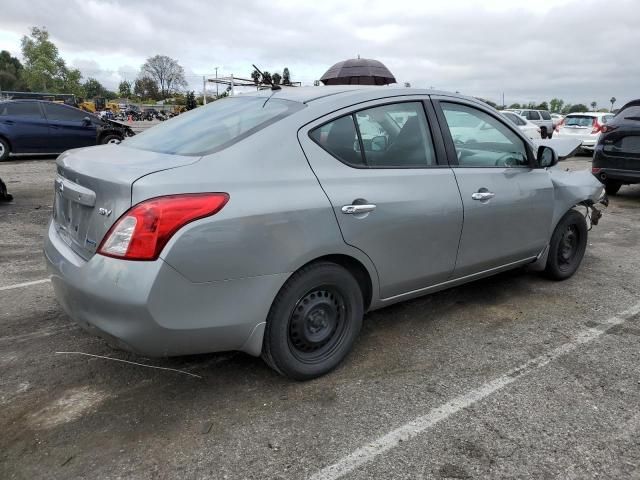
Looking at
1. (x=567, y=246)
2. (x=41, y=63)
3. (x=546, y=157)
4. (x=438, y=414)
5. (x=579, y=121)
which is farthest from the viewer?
(x=41, y=63)

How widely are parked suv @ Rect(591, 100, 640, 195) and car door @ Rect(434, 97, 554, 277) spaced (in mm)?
5319

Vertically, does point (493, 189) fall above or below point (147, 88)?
below

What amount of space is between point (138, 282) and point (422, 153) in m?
1.93

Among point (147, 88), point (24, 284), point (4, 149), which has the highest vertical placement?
point (147, 88)

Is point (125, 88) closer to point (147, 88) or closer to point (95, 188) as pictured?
point (147, 88)

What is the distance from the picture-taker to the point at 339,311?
3.00m

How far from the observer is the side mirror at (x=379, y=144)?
10.1 ft

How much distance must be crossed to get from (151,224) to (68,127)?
12447 millimetres

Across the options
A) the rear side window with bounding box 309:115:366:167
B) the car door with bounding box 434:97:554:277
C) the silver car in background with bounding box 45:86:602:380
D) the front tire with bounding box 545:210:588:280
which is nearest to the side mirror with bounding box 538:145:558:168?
the car door with bounding box 434:97:554:277

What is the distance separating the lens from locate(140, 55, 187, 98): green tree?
10456 centimetres

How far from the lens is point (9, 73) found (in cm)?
8738

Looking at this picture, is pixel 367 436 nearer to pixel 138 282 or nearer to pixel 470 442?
pixel 470 442

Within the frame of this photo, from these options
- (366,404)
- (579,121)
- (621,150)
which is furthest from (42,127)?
(579,121)

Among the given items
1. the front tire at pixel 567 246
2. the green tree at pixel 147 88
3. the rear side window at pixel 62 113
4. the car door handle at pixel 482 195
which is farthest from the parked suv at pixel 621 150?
the green tree at pixel 147 88
